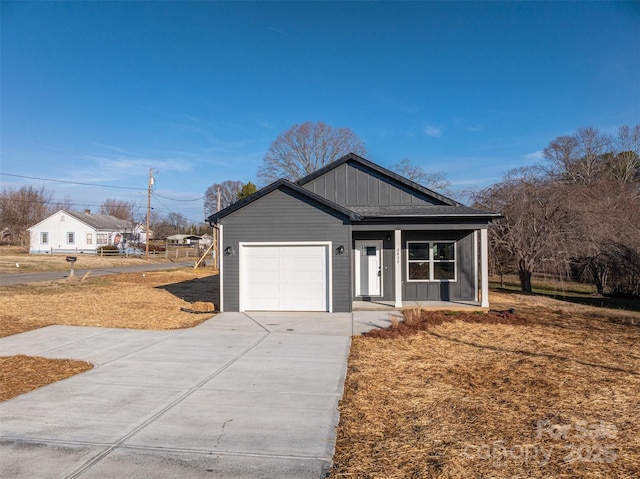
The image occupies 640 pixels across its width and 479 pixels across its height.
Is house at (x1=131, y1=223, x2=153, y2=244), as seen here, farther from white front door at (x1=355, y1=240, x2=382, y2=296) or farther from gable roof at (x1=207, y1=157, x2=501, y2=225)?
white front door at (x1=355, y1=240, x2=382, y2=296)

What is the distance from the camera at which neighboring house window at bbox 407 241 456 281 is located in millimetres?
13961

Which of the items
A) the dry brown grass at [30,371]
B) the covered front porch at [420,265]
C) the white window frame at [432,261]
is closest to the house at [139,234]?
Result: the covered front porch at [420,265]

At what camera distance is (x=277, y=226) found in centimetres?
1224

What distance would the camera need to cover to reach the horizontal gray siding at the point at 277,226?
12.1 m

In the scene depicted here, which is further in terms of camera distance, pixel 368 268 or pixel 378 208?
pixel 368 268

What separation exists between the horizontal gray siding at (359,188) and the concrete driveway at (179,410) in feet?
21.7

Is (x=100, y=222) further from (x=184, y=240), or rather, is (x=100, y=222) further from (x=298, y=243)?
(x=298, y=243)

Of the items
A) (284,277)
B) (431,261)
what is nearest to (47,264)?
(284,277)

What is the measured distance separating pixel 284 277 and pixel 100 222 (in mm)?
47725

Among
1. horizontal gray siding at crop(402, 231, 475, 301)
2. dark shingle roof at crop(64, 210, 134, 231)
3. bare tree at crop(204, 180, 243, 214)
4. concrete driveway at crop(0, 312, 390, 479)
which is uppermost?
bare tree at crop(204, 180, 243, 214)

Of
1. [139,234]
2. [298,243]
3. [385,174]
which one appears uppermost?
[139,234]

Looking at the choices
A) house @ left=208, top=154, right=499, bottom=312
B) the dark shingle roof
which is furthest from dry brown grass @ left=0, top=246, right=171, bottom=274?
house @ left=208, top=154, right=499, bottom=312

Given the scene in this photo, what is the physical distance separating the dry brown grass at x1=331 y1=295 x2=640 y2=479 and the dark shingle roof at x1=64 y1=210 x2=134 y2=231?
163 ft

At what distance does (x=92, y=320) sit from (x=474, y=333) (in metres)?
9.32
